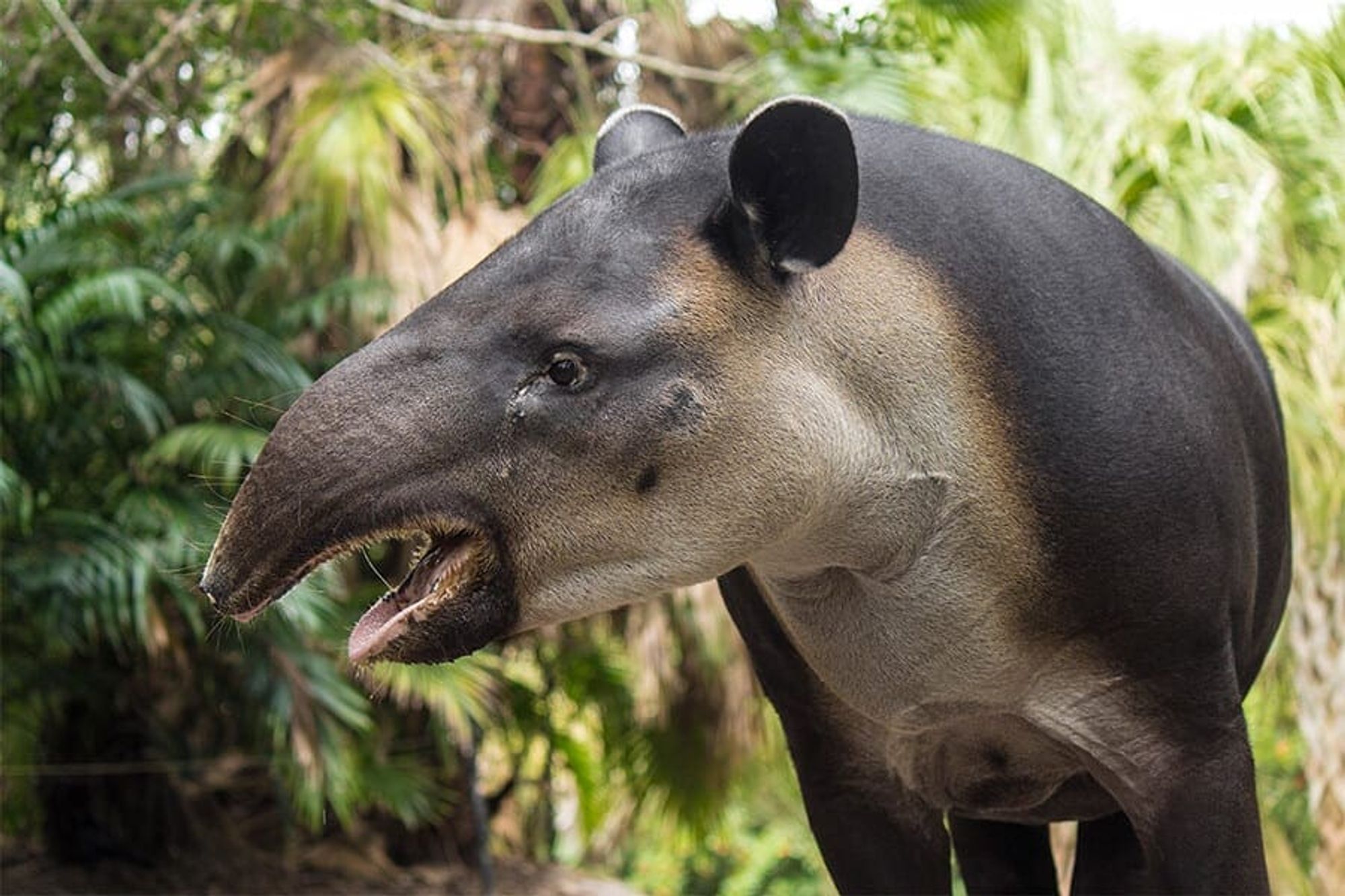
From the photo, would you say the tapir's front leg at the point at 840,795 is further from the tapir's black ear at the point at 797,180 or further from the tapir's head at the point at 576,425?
the tapir's black ear at the point at 797,180

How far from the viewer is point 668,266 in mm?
1740

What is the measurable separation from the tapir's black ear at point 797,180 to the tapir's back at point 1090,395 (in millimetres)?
168

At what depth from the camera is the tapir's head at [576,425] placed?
1625 mm

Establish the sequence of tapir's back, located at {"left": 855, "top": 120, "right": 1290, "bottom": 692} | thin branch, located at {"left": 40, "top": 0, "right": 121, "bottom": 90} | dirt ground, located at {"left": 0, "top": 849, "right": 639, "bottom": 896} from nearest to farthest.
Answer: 1. tapir's back, located at {"left": 855, "top": 120, "right": 1290, "bottom": 692}
2. thin branch, located at {"left": 40, "top": 0, "right": 121, "bottom": 90}
3. dirt ground, located at {"left": 0, "top": 849, "right": 639, "bottom": 896}

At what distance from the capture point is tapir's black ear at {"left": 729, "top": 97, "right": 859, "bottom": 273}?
5.47ft

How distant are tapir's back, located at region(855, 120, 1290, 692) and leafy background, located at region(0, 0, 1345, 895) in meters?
3.03

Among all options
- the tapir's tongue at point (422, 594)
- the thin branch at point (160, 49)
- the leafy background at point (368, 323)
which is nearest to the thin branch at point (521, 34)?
the leafy background at point (368, 323)

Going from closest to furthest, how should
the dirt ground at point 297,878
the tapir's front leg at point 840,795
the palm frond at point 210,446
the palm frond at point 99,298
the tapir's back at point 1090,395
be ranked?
the tapir's back at point 1090,395 → the tapir's front leg at point 840,795 → the palm frond at point 99,298 → the palm frond at point 210,446 → the dirt ground at point 297,878

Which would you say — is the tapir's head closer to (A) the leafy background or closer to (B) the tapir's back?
(B) the tapir's back

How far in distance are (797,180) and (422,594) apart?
1.71 ft

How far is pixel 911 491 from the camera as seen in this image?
1846 millimetres

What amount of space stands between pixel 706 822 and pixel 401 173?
2969 mm

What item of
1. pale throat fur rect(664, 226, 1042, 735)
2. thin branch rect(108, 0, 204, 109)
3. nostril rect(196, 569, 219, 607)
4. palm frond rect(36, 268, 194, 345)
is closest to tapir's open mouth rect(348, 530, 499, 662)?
nostril rect(196, 569, 219, 607)

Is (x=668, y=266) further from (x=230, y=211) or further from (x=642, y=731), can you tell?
(x=642, y=731)
